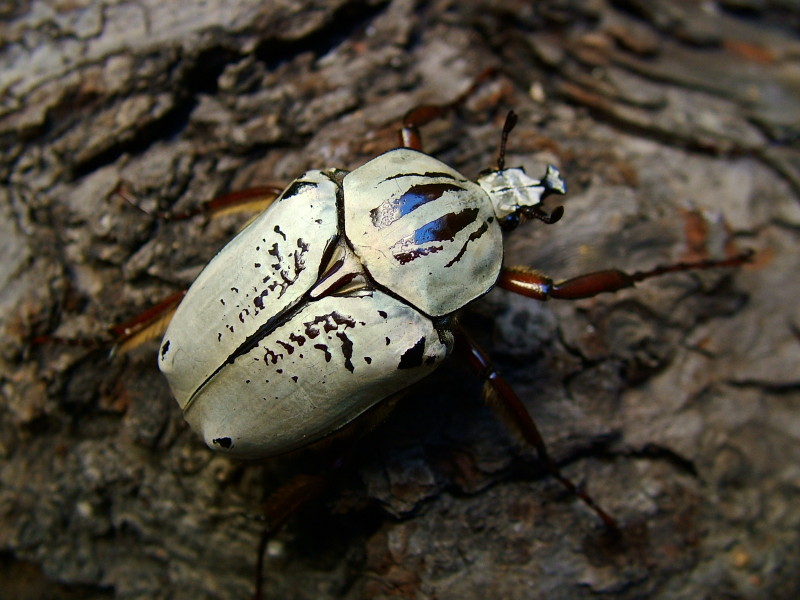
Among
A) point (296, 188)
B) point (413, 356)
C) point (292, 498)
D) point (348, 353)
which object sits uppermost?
point (296, 188)

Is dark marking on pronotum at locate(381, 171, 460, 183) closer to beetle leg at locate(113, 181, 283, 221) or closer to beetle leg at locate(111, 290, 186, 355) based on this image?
beetle leg at locate(113, 181, 283, 221)

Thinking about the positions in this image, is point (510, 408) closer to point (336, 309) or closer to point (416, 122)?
point (336, 309)

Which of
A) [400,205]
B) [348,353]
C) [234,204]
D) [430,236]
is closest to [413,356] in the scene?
[348,353]

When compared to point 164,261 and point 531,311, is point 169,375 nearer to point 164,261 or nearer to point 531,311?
point 164,261

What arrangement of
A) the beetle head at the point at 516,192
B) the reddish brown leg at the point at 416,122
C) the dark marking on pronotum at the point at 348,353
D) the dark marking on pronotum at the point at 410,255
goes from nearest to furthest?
the dark marking on pronotum at the point at 348,353
the dark marking on pronotum at the point at 410,255
the beetle head at the point at 516,192
the reddish brown leg at the point at 416,122

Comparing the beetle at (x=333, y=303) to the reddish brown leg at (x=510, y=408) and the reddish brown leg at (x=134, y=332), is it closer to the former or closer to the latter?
the reddish brown leg at (x=510, y=408)

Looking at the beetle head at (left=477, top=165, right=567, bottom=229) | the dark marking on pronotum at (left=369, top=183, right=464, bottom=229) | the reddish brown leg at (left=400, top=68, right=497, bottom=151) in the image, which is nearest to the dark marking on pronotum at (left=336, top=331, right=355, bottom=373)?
the dark marking on pronotum at (left=369, top=183, right=464, bottom=229)

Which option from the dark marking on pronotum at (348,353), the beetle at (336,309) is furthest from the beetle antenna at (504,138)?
the dark marking on pronotum at (348,353)
